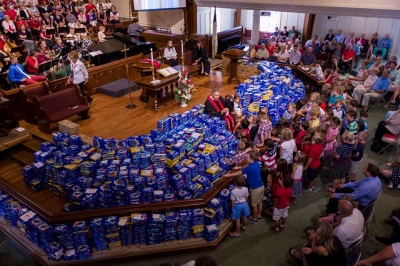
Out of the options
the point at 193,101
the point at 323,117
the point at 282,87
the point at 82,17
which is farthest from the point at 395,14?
the point at 82,17

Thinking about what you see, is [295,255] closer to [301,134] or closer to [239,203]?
[239,203]

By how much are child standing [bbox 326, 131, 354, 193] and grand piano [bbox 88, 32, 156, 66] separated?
684 centimetres

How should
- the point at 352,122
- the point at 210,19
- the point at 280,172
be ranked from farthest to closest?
the point at 210,19, the point at 352,122, the point at 280,172

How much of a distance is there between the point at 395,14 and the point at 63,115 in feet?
33.6

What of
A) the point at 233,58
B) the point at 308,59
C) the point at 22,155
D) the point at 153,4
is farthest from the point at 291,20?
the point at 22,155

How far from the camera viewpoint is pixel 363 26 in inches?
623

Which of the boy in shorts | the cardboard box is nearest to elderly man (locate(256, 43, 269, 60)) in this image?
the boy in shorts

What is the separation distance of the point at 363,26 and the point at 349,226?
1457 centimetres

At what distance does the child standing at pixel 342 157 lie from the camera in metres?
5.66

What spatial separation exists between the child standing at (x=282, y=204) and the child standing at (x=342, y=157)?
1496 mm

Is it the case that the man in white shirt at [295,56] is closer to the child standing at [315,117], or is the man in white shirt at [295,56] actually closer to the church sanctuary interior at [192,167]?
the church sanctuary interior at [192,167]

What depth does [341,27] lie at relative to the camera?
53.7 feet

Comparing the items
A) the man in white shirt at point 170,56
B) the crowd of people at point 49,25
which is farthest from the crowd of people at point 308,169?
the crowd of people at point 49,25

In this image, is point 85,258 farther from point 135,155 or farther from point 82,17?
point 82,17
